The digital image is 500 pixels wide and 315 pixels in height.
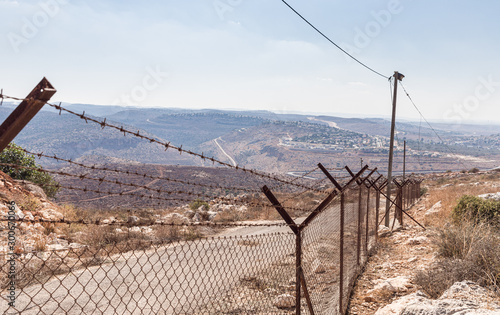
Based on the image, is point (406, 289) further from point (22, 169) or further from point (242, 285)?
point (22, 169)

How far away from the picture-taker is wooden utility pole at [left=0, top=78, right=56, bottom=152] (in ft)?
6.70

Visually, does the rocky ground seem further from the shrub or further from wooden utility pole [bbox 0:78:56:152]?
wooden utility pole [bbox 0:78:56:152]

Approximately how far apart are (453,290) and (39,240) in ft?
33.4

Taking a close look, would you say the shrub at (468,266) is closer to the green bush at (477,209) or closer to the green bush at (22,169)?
the green bush at (477,209)

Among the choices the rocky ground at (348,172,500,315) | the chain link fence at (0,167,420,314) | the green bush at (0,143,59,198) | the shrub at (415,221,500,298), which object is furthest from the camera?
the green bush at (0,143,59,198)

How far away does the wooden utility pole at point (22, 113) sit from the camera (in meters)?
2.04

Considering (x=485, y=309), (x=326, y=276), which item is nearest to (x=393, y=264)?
(x=326, y=276)

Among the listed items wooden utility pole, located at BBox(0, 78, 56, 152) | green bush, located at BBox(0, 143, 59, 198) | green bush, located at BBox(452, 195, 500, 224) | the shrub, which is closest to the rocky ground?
the shrub

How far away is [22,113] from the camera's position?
6.73 ft

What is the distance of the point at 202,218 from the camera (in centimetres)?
2027

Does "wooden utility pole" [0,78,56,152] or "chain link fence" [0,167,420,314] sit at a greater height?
"wooden utility pole" [0,78,56,152]

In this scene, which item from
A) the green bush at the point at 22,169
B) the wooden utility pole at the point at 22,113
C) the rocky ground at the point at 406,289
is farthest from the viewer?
the green bush at the point at 22,169

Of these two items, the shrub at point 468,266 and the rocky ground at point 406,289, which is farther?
the shrub at point 468,266

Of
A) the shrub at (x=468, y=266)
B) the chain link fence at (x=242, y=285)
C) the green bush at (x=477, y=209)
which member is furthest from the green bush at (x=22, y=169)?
the green bush at (x=477, y=209)
